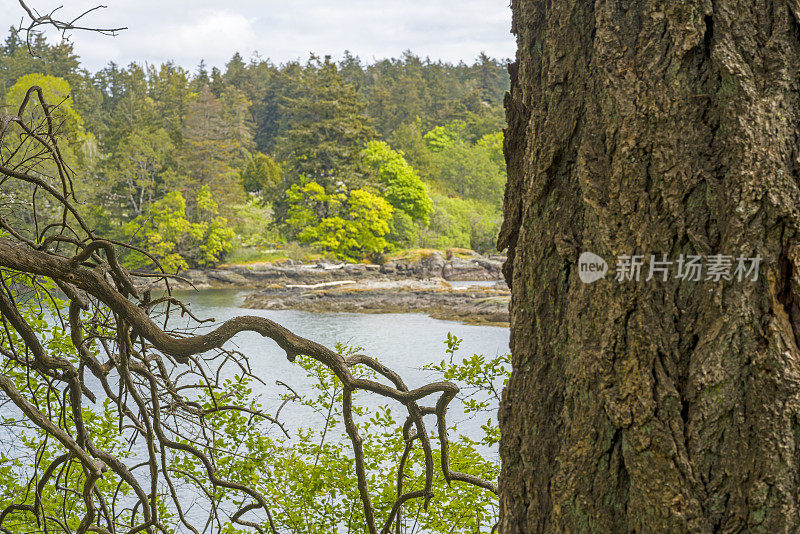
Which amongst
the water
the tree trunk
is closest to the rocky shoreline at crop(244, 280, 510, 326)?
the water

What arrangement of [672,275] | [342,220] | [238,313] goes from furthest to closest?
1. [342,220]
2. [238,313]
3. [672,275]

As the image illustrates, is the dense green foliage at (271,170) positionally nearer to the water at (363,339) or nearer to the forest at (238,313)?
the forest at (238,313)

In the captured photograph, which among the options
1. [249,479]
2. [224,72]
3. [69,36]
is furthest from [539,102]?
[224,72]

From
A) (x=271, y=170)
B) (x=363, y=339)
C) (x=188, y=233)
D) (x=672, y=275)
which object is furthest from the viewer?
(x=271, y=170)

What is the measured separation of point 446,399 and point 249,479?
1.74 metres

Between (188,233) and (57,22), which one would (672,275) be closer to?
(57,22)

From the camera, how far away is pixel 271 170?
28219mm

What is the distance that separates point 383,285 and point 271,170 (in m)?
12.4

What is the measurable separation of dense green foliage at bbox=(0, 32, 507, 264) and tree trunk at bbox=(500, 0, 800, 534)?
1572cm

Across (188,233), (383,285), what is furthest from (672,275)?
(188,233)

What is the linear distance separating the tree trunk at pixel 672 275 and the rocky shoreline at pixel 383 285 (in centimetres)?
1292

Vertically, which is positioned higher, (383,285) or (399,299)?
(383,285)

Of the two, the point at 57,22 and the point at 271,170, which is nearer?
the point at 57,22

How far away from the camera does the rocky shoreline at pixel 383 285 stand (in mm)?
15141
